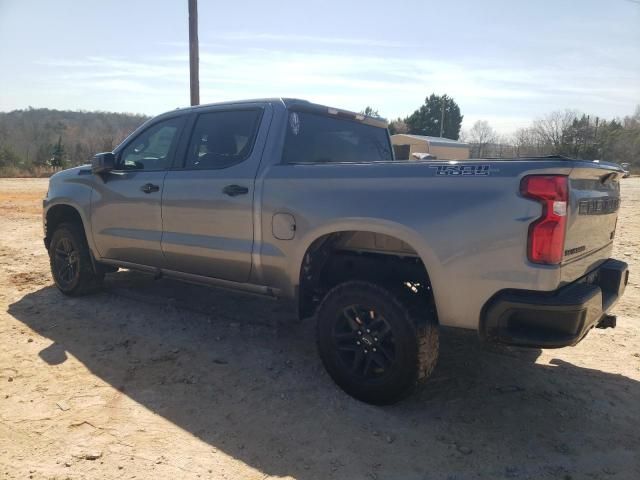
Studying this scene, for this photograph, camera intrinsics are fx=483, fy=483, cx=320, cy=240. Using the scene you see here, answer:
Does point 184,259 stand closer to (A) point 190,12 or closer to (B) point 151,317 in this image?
(B) point 151,317

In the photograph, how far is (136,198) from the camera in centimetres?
444

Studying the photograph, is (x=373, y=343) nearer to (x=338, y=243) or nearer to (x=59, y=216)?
(x=338, y=243)

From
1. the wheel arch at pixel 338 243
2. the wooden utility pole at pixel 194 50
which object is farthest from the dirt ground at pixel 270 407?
the wooden utility pole at pixel 194 50

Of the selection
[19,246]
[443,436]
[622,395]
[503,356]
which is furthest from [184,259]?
[19,246]

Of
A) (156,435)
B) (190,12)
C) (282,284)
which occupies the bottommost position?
(156,435)

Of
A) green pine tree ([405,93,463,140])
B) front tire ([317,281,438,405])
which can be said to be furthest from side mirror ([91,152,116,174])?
green pine tree ([405,93,463,140])

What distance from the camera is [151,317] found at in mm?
4758

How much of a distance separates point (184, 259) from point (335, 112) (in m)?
1.81

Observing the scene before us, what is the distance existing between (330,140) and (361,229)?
1301 millimetres

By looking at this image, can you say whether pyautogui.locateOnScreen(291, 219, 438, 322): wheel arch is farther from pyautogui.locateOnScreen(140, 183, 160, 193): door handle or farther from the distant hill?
the distant hill

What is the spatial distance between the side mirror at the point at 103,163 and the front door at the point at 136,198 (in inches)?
3.6

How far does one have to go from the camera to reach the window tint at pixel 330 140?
3.79 metres

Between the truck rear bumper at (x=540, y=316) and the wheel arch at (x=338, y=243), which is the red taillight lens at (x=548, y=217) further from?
the wheel arch at (x=338, y=243)

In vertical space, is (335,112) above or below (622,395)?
above
